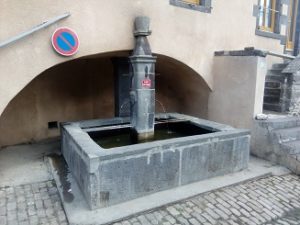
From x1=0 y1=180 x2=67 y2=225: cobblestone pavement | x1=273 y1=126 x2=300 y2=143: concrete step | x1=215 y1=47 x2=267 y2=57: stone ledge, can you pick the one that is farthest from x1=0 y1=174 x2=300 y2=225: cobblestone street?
x1=215 y1=47 x2=267 y2=57: stone ledge

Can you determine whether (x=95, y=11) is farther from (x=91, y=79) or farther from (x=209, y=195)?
A: (x=209, y=195)

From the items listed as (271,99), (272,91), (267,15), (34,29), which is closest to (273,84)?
(272,91)

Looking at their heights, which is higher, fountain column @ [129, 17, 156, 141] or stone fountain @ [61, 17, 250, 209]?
fountain column @ [129, 17, 156, 141]

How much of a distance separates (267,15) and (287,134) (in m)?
3.65

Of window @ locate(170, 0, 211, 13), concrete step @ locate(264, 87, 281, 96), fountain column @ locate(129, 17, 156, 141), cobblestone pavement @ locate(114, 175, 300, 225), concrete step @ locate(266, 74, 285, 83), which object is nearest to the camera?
cobblestone pavement @ locate(114, 175, 300, 225)

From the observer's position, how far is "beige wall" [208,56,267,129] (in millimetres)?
4879

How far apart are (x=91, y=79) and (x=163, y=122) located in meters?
2.28

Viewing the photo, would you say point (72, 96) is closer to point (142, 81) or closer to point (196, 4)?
point (142, 81)

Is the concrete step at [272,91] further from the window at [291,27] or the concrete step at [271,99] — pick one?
the window at [291,27]

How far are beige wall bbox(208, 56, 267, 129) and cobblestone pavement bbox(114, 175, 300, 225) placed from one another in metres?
1.68

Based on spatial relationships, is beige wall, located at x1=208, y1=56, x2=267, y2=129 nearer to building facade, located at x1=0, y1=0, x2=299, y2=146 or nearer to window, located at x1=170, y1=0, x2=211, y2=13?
building facade, located at x1=0, y1=0, x2=299, y2=146

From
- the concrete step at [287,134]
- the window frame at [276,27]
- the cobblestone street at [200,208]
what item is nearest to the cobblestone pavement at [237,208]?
the cobblestone street at [200,208]

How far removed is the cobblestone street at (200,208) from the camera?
2.91 meters

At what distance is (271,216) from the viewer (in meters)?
3.13
